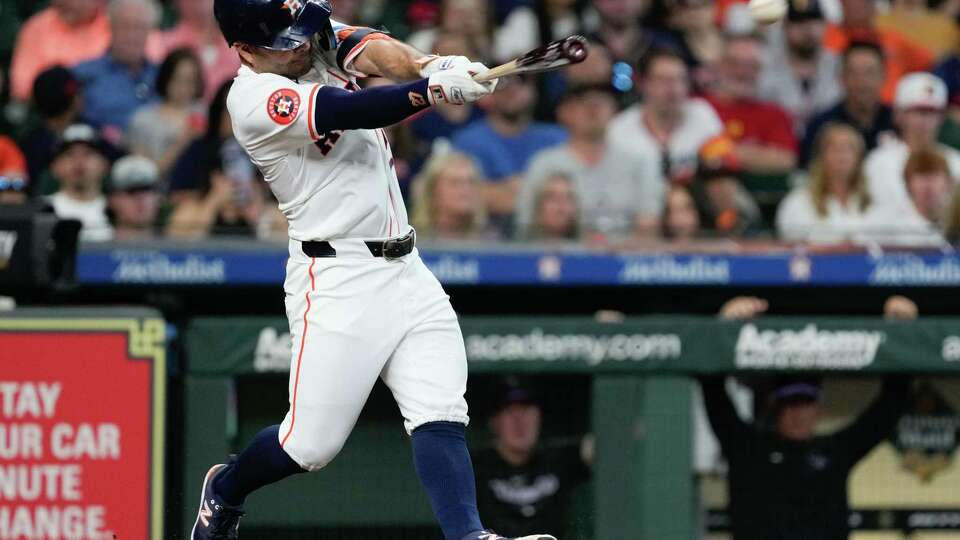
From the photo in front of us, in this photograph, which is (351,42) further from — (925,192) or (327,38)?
(925,192)

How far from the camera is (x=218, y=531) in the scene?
440 centimetres

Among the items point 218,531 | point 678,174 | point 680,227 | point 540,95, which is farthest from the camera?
point 540,95

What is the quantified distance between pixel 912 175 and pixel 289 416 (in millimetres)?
4091

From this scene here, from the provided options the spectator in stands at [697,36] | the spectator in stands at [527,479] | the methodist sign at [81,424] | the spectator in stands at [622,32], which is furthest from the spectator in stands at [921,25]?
the methodist sign at [81,424]

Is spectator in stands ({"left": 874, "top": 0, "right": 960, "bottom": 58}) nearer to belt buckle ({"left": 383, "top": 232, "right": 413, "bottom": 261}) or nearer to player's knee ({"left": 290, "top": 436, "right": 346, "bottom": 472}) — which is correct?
belt buckle ({"left": 383, "top": 232, "right": 413, "bottom": 261})

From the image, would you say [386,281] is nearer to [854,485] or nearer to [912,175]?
[854,485]

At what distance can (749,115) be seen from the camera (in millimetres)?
7965

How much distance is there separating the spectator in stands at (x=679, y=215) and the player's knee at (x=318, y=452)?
115 inches

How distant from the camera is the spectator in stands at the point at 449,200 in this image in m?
6.62

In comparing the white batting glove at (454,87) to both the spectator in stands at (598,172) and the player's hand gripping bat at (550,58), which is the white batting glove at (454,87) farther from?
the spectator in stands at (598,172)

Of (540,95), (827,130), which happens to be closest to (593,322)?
(827,130)

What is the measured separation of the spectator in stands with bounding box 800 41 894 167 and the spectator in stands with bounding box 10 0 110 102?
3.77 meters

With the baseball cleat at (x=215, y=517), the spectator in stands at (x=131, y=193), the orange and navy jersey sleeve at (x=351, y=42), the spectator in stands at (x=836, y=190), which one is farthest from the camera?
the spectator in stands at (x=836, y=190)

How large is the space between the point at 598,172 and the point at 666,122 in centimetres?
69
